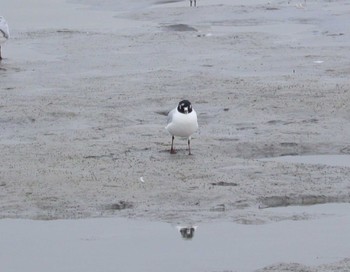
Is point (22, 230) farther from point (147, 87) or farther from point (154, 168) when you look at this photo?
point (147, 87)

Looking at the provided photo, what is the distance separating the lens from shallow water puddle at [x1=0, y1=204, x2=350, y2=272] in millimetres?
9188

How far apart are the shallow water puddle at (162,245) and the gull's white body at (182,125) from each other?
2644mm

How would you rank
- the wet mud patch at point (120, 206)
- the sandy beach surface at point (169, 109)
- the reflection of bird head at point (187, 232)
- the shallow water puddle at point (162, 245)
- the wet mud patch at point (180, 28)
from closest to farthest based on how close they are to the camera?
the shallow water puddle at point (162, 245)
the reflection of bird head at point (187, 232)
the wet mud patch at point (120, 206)
the sandy beach surface at point (169, 109)
the wet mud patch at point (180, 28)

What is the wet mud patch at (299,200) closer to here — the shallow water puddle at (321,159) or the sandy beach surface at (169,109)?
the sandy beach surface at (169,109)

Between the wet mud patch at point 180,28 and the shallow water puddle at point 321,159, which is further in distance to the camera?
the wet mud patch at point 180,28

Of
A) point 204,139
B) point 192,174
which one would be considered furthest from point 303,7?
point 192,174

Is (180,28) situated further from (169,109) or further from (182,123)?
(182,123)

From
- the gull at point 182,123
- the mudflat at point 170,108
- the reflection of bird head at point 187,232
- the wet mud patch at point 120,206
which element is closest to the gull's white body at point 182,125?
the gull at point 182,123

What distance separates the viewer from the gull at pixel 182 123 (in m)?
13.0

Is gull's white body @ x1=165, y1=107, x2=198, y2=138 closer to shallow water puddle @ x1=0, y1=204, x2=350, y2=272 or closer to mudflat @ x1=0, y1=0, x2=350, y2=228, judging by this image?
mudflat @ x1=0, y1=0, x2=350, y2=228

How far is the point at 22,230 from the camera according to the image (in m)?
10.2

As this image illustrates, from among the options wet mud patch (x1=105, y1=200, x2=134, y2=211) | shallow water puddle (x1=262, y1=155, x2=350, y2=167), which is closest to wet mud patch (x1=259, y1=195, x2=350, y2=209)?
wet mud patch (x1=105, y1=200, x2=134, y2=211)

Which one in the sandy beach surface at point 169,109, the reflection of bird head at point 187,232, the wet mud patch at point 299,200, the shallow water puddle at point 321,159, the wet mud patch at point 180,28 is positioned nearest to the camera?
the reflection of bird head at point 187,232

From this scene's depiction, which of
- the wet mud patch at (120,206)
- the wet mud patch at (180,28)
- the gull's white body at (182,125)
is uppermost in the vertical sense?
the gull's white body at (182,125)
